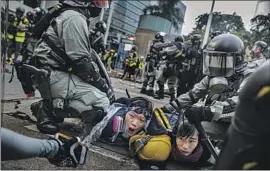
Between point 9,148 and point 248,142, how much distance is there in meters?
1.05

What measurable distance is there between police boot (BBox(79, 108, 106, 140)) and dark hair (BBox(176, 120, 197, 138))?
74 cm

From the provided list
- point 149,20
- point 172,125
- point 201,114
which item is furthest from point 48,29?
point 149,20

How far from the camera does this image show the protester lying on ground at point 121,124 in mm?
3352

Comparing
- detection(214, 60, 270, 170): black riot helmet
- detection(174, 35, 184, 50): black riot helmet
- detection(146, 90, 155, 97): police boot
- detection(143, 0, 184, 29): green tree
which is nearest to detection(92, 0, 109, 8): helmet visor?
detection(214, 60, 270, 170): black riot helmet

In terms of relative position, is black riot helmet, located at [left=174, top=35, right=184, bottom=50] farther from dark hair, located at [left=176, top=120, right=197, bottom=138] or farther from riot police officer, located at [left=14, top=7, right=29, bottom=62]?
dark hair, located at [left=176, top=120, right=197, bottom=138]

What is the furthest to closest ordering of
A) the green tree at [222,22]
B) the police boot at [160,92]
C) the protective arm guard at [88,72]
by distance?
the green tree at [222,22] < the police boot at [160,92] < the protective arm guard at [88,72]

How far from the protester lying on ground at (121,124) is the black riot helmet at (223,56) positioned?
0.67 meters

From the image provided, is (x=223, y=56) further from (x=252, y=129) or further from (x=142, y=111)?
(x=252, y=129)

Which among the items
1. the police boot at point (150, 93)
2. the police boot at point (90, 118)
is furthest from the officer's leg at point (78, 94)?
the police boot at point (150, 93)

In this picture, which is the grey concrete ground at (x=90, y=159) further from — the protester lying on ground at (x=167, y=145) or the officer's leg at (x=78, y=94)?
the officer's leg at (x=78, y=94)

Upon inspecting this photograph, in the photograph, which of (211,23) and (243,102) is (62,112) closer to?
(243,102)

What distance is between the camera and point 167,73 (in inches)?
309

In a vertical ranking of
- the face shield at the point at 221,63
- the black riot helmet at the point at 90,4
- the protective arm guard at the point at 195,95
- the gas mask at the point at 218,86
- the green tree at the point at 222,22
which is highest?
the green tree at the point at 222,22

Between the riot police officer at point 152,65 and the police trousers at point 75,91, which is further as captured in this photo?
the riot police officer at point 152,65
